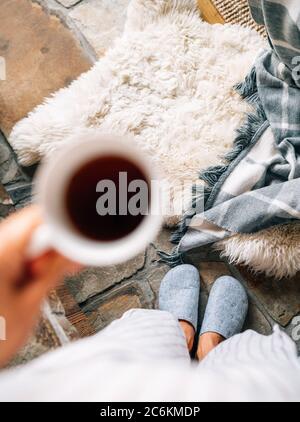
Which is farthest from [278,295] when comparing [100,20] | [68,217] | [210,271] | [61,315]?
[100,20]

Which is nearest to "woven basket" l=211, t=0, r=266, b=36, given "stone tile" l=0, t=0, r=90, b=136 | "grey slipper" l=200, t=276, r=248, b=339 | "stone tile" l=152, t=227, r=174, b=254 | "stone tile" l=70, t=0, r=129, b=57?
"stone tile" l=70, t=0, r=129, b=57

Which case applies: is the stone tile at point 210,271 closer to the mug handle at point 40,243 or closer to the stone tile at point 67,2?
the mug handle at point 40,243

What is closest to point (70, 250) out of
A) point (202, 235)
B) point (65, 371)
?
point (65, 371)

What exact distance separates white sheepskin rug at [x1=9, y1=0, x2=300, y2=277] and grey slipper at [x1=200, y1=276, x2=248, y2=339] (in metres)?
0.11

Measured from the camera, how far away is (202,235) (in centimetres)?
111

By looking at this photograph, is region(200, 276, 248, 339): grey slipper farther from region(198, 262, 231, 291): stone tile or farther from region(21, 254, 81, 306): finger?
region(21, 254, 81, 306): finger

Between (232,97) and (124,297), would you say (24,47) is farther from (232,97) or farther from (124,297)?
(124,297)

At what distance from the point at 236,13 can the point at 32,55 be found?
0.75 metres

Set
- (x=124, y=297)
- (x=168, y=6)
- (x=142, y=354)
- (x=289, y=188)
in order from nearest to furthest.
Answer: (x=142, y=354) → (x=289, y=188) → (x=124, y=297) → (x=168, y=6)

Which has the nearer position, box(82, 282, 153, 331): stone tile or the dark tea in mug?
the dark tea in mug

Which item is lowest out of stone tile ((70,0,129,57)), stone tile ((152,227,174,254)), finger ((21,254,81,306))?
stone tile ((152,227,174,254))

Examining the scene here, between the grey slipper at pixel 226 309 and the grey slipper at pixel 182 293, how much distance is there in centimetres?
5

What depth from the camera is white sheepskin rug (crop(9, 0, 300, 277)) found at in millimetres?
1167

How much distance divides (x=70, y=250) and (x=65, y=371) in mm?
165
